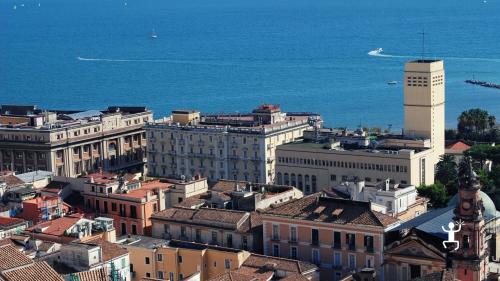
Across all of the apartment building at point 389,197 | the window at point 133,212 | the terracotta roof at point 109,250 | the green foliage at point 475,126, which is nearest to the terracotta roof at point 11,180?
the window at point 133,212

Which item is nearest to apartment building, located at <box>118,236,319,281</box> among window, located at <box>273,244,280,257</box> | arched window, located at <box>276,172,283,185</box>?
window, located at <box>273,244,280,257</box>

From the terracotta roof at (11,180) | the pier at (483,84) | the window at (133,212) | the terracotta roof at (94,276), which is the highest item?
the pier at (483,84)

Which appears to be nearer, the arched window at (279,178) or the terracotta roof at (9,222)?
the terracotta roof at (9,222)

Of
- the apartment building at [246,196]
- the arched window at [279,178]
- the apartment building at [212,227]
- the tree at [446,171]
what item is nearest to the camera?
the apartment building at [212,227]

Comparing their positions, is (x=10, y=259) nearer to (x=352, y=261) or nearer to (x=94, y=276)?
(x=94, y=276)

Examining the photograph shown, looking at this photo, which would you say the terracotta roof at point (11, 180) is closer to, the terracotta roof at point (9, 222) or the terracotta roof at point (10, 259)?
the terracotta roof at point (9, 222)
